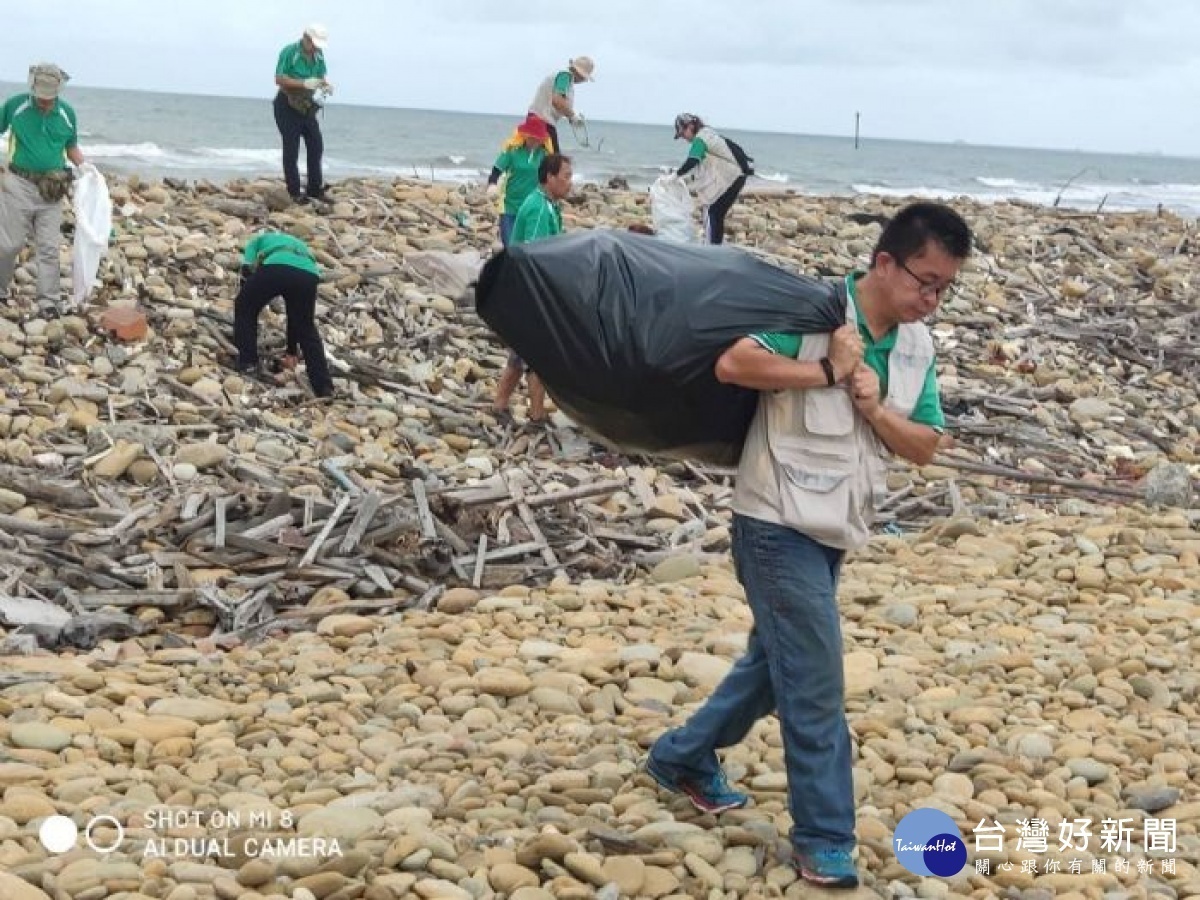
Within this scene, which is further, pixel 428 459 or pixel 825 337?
pixel 428 459

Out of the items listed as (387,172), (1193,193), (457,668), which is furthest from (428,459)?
(1193,193)

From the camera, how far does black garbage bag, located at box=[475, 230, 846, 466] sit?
3.79m

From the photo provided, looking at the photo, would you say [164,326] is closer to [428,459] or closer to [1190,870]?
[428,459]

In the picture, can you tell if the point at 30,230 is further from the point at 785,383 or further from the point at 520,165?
the point at 785,383

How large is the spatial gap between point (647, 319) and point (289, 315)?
711cm

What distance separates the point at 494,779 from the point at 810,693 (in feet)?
4.15

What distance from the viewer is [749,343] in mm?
3721

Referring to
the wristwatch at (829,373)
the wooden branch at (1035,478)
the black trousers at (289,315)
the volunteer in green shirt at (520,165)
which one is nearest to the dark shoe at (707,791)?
the wristwatch at (829,373)

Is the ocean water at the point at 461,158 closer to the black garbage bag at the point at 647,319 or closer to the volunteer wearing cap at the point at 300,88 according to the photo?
the volunteer wearing cap at the point at 300,88

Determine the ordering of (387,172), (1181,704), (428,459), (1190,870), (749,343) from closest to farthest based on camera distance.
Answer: (749,343) < (1190,870) < (1181,704) < (428,459) < (387,172)

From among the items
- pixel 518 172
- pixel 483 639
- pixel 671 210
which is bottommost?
pixel 483 639

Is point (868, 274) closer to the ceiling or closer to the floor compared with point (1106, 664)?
closer to the ceiling

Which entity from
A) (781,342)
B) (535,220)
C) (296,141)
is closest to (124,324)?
(535,220)

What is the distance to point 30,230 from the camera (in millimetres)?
10953
